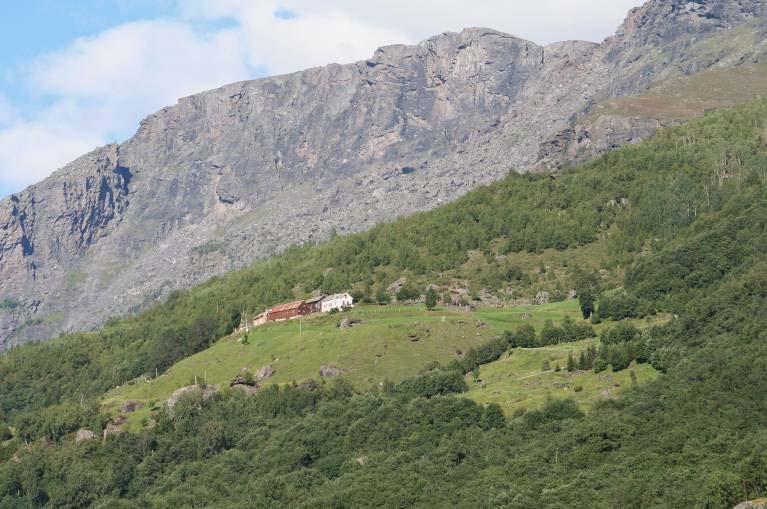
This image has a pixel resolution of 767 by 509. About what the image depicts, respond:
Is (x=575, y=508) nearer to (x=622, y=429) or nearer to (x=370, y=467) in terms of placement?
(x=622, y=429)

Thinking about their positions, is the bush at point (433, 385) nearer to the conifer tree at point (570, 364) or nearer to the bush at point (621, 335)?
the conifer tree at point (570, 364)

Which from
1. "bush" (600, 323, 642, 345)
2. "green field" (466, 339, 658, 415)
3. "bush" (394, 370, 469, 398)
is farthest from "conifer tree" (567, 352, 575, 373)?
"bush" (394, 370, 469, 398)

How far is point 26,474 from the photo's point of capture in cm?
19912

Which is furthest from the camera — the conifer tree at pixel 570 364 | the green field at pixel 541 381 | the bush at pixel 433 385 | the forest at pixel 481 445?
the bush at pixel 433 385

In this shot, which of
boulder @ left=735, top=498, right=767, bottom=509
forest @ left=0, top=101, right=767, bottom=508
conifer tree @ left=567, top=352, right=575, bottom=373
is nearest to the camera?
boulder @ left=735, top=498, right=767, bottom=509

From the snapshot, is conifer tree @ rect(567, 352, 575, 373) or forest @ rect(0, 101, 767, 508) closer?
forest @ rect(0, 101, 767, 508)

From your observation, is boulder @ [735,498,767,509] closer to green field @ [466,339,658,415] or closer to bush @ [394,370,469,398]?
green field @ [466,339,658,415]

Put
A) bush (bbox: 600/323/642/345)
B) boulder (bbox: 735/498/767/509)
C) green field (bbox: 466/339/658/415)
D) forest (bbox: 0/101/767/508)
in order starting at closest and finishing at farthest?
boulder (bbox: 735/498/767/509)
forest (bbox: 0/101/767/508)
green field (bbox: 466/339/658/415)
bush (bbox: 600/323/642/345)

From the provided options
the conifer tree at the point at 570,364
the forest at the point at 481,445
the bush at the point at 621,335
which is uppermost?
the bush at the point at 621,335

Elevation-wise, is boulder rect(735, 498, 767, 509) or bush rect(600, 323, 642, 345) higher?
bush rect(600, 323, 642, 345)

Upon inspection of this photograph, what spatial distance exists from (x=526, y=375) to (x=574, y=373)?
11.0 metres

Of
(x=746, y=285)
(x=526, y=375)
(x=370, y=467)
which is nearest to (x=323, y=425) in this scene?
(x=370, y=467)

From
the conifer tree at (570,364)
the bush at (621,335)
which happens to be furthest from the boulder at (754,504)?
the bush at (621,335)

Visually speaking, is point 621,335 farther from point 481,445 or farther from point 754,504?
point 754,504
